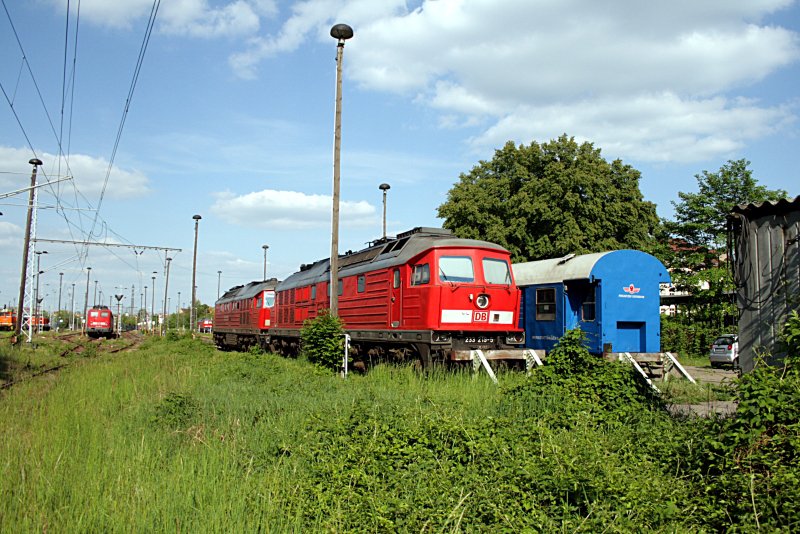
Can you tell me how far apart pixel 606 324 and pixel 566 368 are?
289 inches

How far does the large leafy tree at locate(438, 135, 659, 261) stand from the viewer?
3112cm

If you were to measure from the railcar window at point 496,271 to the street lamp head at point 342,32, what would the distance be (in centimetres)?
706

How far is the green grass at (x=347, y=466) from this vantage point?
5.10 metres

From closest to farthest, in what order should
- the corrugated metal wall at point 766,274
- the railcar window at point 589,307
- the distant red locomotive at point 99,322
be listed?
1. the corrugated metal wall at point 766,274
2. the railcar window at point 589,307
3. the distant red locomotive at point 99,322

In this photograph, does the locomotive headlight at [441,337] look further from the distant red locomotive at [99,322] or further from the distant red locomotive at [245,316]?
the distant red locomotive at [99,322]

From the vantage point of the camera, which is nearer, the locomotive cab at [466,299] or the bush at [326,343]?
the locomotive cab at [466,299]

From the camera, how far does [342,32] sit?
16.7 metres

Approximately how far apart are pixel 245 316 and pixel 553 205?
17481mm

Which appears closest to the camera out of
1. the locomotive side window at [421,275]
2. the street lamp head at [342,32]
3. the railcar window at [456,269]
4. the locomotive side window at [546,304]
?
the railcar window at [456,269]

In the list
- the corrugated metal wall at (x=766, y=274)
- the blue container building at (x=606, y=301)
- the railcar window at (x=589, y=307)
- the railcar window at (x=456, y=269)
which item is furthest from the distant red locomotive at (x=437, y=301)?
the corrugated metal wall at (x=766, y=274)

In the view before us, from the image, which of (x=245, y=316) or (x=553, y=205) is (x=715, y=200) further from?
(x=245, y=316)

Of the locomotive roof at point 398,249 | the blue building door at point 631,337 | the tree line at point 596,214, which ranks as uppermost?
the tree line at point 596,214

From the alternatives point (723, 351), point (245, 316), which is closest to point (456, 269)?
point (723, 351)

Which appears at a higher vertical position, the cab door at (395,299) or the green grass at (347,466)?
the cab door at (395,299)
